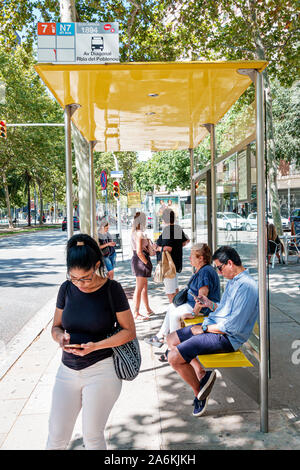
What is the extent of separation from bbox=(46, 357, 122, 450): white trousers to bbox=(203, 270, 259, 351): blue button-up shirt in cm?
129

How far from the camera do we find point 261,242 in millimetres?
3238

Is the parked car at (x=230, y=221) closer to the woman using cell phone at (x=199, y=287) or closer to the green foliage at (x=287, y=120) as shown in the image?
the woman using cell phone at (x=199, y=287)

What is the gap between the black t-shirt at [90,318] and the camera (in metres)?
2.36

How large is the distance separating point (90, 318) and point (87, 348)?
0.56 feet

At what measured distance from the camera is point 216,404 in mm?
3582

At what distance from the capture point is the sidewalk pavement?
2.97m

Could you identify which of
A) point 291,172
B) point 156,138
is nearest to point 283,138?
point 291,172

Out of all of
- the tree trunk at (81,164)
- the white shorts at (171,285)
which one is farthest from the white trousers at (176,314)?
the tree trunk at (81,164)

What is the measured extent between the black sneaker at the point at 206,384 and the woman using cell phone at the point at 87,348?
46.8 inches

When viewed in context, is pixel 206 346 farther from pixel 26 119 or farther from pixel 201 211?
pixel 26 119

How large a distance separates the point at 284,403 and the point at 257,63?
107 inches

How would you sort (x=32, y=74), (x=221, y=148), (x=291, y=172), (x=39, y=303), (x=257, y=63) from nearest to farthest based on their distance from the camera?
(x=257, y=63), (x=221, y=148), (x=39, y=303), (x=32, y=74), (x=291, y=172)

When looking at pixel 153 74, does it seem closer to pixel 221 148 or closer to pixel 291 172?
pixel 221 148

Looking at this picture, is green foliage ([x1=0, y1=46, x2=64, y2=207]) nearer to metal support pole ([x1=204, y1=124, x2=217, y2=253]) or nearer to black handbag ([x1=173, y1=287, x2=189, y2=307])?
metal support pole ([x1=204, y1=124, x2=217, y2=253])
